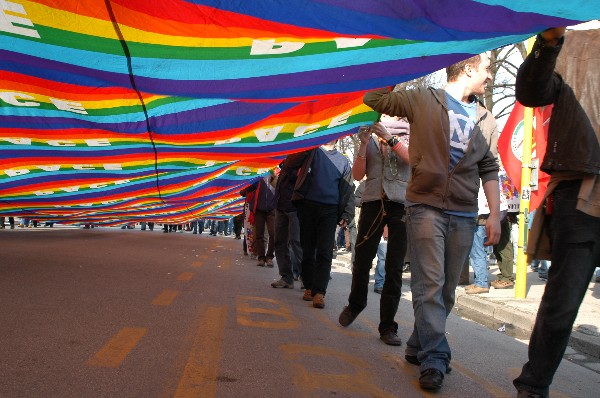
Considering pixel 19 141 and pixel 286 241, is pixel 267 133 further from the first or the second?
pixel 19 141

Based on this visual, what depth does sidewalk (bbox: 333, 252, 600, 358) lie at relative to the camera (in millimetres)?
5807

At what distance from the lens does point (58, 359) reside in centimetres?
362

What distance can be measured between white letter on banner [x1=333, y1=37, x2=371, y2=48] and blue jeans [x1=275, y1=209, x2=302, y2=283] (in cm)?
365

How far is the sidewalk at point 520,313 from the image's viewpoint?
581cm

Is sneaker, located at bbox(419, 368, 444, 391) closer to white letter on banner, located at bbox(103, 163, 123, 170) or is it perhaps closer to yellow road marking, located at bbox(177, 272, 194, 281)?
yellow road marking, located at bbox(177, 272, 194, 281)

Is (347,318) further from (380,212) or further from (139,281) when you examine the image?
(139,281)

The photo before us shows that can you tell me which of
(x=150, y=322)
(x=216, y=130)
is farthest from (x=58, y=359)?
(x=216, y=130)

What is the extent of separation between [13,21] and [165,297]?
119 inches

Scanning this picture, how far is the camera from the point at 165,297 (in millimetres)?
6453

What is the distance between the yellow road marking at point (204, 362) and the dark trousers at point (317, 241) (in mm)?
1783

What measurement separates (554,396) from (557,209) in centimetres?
135

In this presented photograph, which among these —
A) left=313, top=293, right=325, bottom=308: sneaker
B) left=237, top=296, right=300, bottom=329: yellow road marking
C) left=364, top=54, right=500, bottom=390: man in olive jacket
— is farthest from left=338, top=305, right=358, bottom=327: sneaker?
left=364, top=54, right=500, bottom=390: man in olive jacket

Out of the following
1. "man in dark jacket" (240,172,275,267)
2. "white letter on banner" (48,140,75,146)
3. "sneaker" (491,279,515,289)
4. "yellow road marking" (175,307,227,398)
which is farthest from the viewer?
"man in dark jacket" (240,172,275,267)

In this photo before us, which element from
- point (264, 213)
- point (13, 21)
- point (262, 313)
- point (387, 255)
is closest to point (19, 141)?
point (13, 21)
